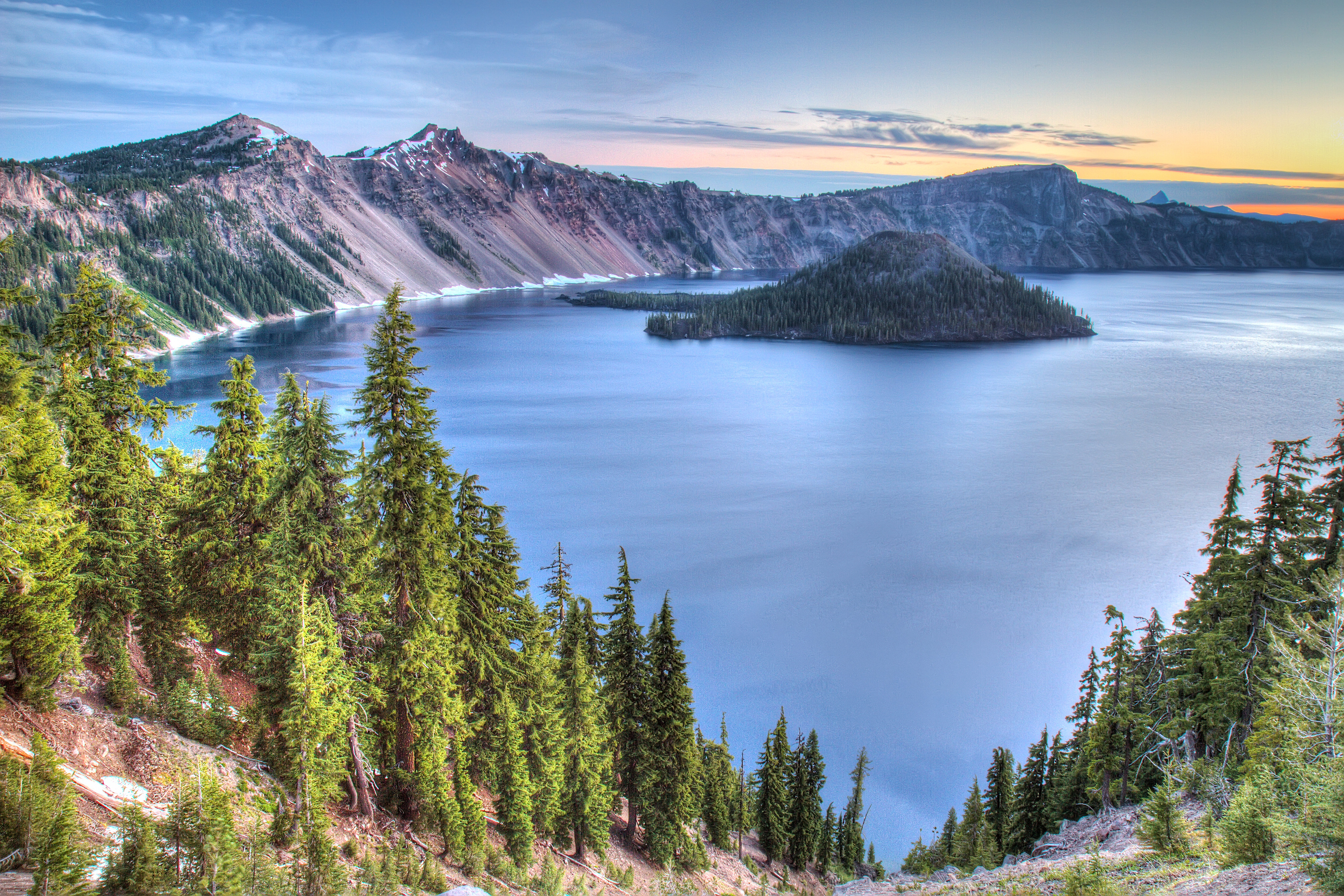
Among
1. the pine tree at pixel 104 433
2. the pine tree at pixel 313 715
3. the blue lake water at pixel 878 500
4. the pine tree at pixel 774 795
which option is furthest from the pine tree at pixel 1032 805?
the pine tree at pixel 104 433

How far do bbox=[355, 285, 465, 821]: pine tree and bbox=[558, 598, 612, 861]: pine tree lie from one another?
367 centimetres

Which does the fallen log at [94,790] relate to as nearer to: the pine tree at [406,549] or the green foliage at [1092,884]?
the pine tree at [406,549]

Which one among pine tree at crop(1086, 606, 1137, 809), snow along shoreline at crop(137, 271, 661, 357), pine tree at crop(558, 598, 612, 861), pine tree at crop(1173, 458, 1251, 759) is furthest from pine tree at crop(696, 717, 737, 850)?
snow along shoreline at crop(137, 271, 661, 357)

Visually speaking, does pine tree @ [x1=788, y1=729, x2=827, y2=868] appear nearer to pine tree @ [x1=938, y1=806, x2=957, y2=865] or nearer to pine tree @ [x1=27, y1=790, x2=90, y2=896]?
pine tree @ [x1=938, y1=806, x2=957, y2=865]

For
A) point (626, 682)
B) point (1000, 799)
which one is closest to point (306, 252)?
point (626, 682)

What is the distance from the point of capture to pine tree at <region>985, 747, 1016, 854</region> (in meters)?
28.5

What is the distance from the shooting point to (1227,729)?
2231 centimetres

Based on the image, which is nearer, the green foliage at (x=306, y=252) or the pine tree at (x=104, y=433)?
the pine tree at (x=104, y=433)

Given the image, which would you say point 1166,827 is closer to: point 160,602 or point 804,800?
point 804,800

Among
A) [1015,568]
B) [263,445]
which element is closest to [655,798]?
[263,445]

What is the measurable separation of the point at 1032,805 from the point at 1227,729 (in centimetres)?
822

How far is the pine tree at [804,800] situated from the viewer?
92.6 ft

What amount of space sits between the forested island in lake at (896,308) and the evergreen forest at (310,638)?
139453 millimetres

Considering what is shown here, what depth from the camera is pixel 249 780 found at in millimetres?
15242
